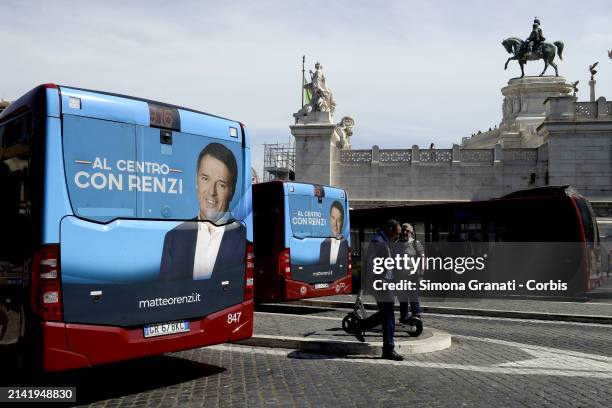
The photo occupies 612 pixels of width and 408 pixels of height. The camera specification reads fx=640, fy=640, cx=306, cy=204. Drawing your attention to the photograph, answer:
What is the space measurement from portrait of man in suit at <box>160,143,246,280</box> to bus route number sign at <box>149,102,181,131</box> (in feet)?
1.46

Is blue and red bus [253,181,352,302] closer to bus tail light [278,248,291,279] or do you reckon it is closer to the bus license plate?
bus tail light [278,248,291,279]

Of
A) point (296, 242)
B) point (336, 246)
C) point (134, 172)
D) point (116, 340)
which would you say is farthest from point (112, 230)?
point (336, 246)

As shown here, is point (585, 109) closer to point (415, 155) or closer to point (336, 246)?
point (415, 155)

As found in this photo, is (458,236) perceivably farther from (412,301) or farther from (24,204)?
(24,204)

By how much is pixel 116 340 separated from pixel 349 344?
11.2ft

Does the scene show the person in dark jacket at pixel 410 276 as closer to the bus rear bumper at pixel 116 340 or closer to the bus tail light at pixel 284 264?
the bus rear bumper at pixel 116 340

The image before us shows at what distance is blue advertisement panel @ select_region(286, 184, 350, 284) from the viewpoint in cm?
1360

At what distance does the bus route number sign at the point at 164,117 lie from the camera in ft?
20.9

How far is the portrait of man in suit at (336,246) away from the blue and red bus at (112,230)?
23.7 feet

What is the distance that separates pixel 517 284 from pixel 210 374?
13.2m

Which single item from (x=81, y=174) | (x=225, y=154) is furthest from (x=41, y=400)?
(x=225, y=154)

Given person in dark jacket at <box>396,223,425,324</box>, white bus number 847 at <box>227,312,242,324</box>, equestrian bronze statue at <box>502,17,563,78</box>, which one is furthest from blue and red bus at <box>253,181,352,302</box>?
equestrian bronze statue at <box>502,17,563,78</box>

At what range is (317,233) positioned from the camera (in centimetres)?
1418

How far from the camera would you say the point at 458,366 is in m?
7.64
